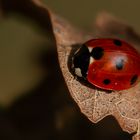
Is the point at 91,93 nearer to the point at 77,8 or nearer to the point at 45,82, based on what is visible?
the point at 45,82

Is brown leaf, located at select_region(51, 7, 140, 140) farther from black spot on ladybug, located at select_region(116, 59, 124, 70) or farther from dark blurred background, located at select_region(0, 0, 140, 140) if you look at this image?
dark blurred background, located at select_region(0, 0, 140, 140)

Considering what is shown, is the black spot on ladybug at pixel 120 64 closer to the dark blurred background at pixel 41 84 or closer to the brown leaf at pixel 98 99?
the brown leaf at pixel 98 99

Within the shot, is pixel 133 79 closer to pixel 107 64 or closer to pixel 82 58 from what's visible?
pixel 107 64

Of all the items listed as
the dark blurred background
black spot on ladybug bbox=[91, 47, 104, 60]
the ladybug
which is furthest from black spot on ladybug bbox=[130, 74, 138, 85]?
Result: the dark blurred background

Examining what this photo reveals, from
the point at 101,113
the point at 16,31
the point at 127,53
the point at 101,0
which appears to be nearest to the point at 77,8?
the point at 101,0

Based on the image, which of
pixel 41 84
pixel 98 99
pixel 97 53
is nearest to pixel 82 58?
pixel 97 53

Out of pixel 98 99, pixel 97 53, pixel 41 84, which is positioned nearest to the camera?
pixel 98 99

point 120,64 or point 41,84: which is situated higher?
point 120,64
